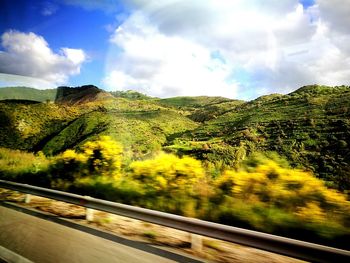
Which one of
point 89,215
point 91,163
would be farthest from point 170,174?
point 91,163

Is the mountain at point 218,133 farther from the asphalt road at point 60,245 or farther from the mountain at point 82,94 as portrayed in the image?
the asphalt road at point 60,245

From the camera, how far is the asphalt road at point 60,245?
16.1 ft

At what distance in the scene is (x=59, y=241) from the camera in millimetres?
5691

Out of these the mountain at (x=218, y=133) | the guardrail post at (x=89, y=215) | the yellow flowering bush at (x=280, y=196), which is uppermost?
the mountain at (x=218, y=133)

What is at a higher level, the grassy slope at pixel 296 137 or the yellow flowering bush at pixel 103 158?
the grassy slope at pixel 296 137

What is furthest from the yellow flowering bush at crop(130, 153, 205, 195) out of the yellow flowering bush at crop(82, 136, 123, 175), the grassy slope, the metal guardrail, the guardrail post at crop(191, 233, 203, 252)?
the grassy slope

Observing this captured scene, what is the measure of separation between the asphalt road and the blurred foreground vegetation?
214 centimetres

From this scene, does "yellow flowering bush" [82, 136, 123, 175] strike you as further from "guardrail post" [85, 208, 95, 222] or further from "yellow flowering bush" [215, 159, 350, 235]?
"yellow flowering bush" [215, 159, 350, 235]

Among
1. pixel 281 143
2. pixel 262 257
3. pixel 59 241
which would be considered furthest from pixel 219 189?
pixel 281 143

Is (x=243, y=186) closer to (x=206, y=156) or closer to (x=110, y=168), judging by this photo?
(x=110, y=168)

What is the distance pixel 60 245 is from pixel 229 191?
400cm

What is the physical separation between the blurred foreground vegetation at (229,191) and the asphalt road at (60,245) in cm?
214

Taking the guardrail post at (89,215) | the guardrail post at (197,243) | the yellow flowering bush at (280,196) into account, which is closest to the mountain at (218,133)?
the yellow flowering bush at (280,196)

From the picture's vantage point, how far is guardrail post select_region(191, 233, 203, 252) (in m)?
5.52
